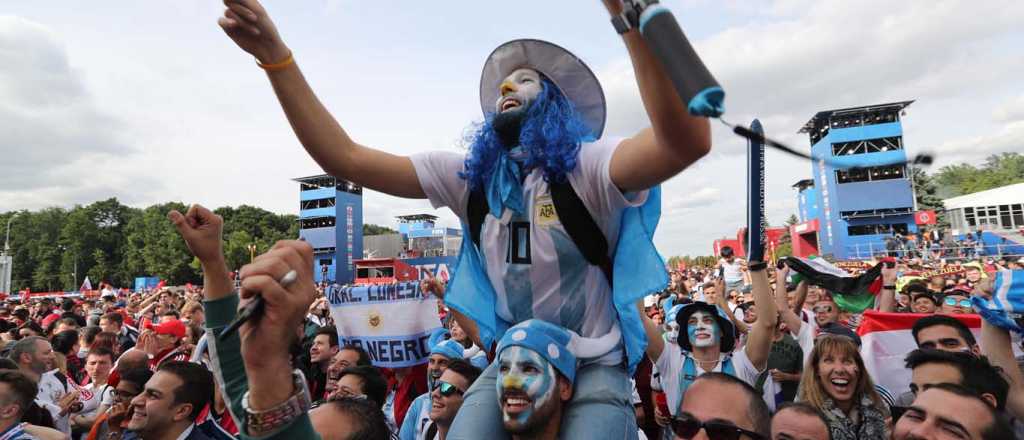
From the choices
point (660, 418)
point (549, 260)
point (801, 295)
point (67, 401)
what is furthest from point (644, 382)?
point (67, 401)

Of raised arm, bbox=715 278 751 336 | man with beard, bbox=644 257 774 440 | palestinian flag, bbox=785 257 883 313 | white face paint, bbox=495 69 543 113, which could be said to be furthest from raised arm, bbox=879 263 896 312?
white face paint, bbox=495 69 543 113

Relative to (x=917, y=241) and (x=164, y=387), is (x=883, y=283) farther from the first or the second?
(x=917, y=241)

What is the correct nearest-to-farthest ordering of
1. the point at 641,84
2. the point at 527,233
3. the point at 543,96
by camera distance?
the point at 641,84 → the point at 527,233 → the point at 543,96

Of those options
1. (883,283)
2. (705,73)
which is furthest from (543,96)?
(883,283)

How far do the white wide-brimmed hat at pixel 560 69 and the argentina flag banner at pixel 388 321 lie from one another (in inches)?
180

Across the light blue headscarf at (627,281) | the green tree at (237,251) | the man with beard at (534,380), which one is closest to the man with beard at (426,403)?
the light blue headscarf at (627,281)

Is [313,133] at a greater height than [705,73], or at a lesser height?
greater

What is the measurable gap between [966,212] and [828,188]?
1480 cm

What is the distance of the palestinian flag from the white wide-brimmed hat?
202 inches

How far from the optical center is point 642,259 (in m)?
1.95

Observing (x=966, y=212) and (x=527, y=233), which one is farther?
(x=966, y=212)

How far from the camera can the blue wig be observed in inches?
78.2

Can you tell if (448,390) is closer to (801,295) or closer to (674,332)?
(674,332)

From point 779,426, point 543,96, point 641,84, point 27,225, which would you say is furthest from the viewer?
point 27,225
